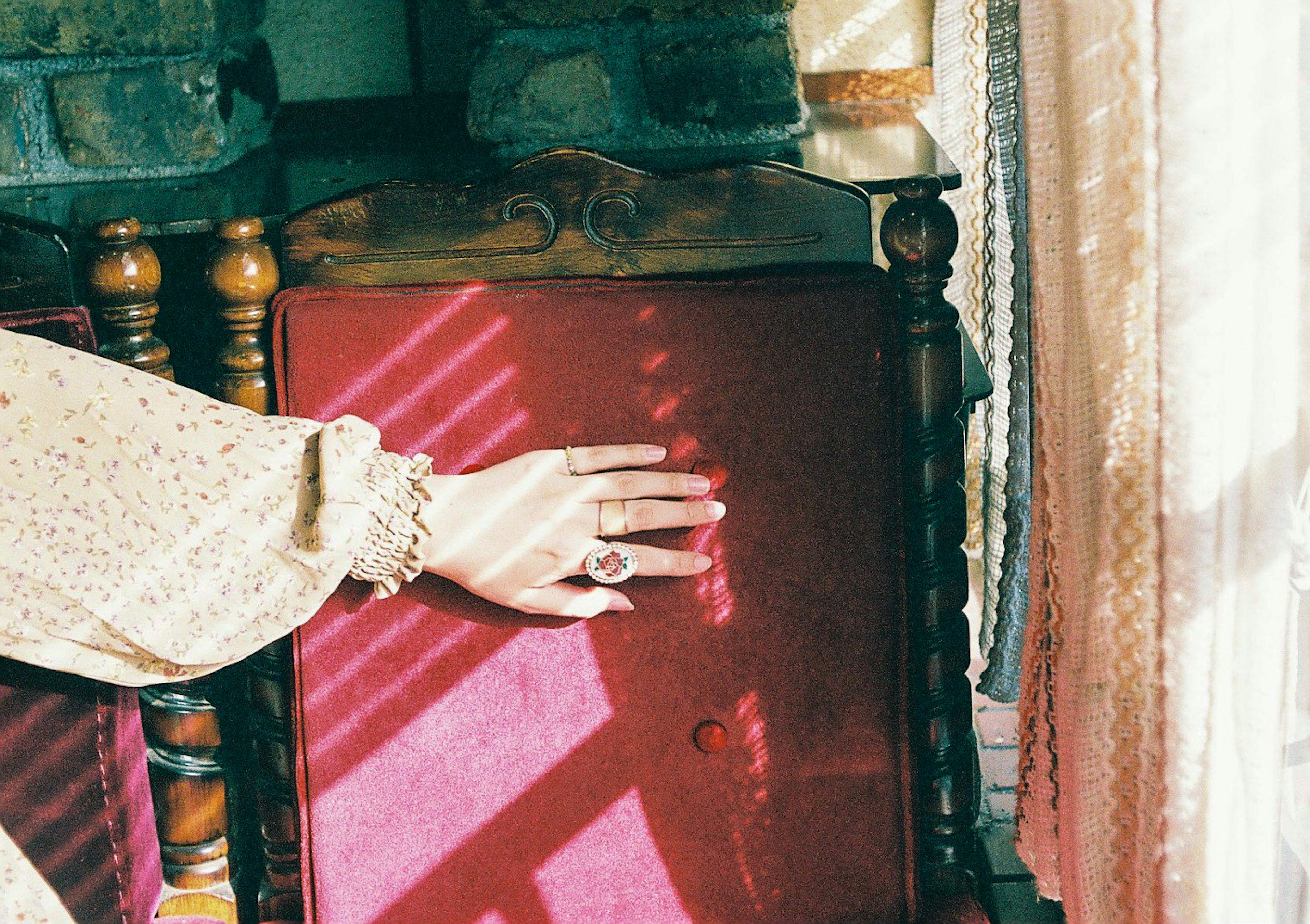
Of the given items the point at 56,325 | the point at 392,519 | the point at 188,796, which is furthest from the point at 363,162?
the point at 188,796

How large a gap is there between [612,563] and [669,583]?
0.23ft

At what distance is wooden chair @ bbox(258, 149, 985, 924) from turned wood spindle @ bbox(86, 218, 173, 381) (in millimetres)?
127

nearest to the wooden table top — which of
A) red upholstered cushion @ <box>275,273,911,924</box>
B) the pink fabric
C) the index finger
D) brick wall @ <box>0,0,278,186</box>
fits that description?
brick wall @ <box>0,0,278,186</box>

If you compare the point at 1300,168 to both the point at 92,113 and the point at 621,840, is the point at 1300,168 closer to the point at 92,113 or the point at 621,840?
the point at 621,840

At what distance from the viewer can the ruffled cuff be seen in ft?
3.43

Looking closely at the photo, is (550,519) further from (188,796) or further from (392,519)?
(188,796)

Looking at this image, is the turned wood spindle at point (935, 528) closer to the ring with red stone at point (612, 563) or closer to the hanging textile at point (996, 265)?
the hanging textile at point (996, 265)

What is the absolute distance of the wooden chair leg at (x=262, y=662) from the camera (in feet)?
3.64

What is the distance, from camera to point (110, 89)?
128cm

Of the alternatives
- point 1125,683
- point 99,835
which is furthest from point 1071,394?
point 99,835

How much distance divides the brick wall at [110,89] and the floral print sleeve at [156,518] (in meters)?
0.37

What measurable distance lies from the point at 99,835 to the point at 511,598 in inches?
17.8

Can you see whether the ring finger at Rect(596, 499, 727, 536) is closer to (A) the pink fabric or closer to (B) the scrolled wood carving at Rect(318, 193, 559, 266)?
(B) the scrolled wood carving at Rect(318, 193, 559, 266)

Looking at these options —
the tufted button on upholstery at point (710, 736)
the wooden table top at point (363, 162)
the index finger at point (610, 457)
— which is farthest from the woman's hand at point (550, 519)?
the wooden table top at point (363, 162)
